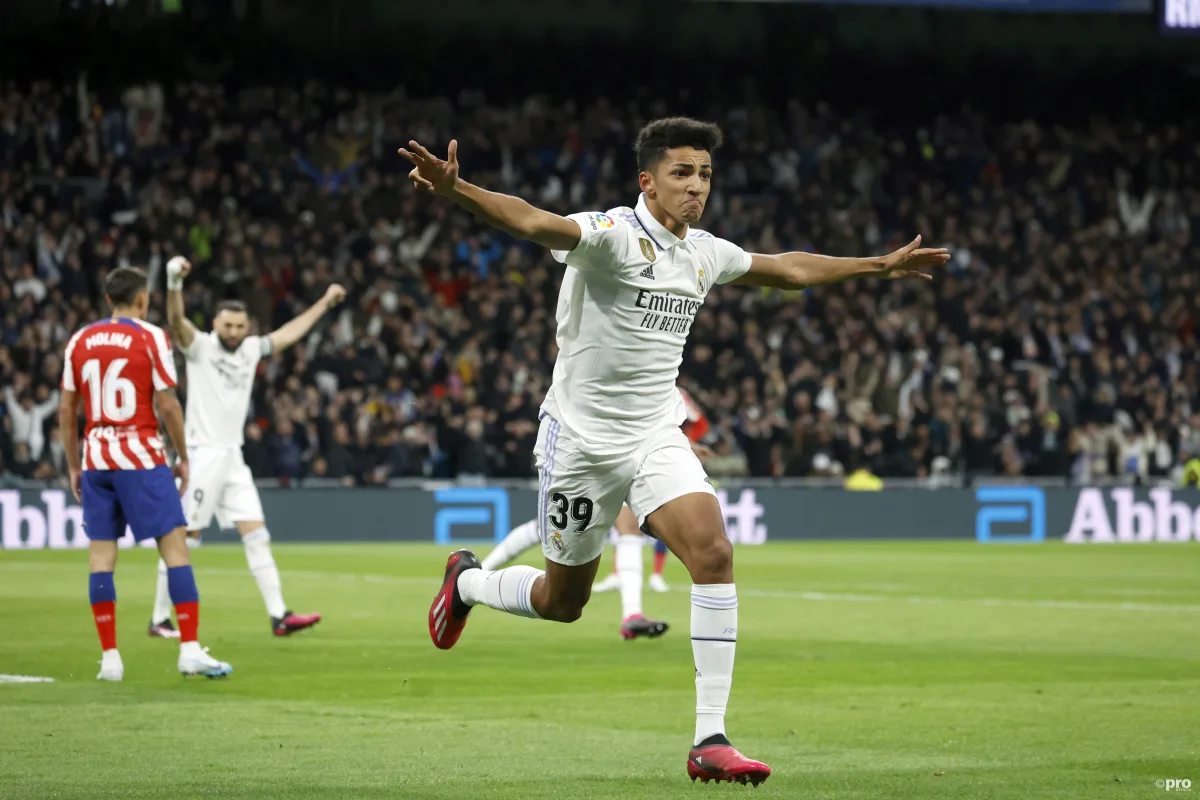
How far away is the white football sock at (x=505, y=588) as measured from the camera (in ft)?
25.9

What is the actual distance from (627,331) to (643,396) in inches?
11.2

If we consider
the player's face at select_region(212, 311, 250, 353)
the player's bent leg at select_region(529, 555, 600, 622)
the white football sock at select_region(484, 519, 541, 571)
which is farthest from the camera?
the player's face at select_region(212, 311, 250, 353)

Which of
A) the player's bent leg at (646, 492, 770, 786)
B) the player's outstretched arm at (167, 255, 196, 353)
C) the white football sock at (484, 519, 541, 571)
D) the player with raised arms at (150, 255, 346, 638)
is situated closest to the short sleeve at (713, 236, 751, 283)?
the player's bent leg at (646, 492, 770, 786)

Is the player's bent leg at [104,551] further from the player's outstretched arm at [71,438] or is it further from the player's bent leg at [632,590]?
the player's bent leg at [632,590]

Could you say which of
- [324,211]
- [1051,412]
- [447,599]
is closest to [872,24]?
[1051,412]

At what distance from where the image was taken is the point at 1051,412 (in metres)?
30.1

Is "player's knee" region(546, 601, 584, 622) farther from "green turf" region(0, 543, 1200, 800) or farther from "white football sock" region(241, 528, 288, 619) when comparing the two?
"white football sock" region(241, 528, 288, 619)

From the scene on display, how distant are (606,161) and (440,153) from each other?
353 cm

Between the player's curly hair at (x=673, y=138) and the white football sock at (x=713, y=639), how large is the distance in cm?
167

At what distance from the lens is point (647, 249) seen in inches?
278

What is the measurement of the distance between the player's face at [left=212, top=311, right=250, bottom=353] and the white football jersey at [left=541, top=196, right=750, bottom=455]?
6084 millimetres

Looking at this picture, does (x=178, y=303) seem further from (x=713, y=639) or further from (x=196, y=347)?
(x=713, y=639)

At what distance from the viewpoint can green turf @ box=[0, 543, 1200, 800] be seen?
22.1 feet

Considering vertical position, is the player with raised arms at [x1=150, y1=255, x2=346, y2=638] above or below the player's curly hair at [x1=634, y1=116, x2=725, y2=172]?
below
